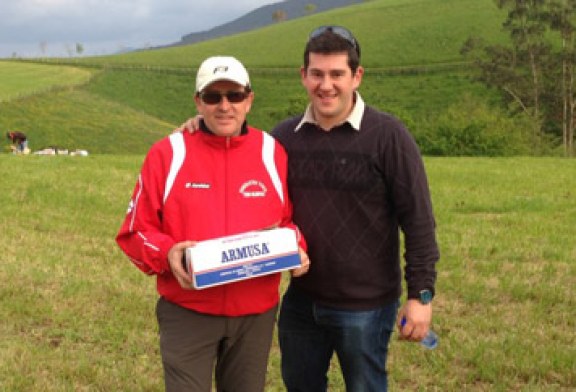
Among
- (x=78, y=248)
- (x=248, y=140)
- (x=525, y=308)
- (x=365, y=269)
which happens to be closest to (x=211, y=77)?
(x=248, y=140)

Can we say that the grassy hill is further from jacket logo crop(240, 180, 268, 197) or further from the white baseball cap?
jacket logo crop(240, 180, 268, 197)

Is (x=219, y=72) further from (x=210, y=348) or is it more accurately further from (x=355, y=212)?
(x=210, y=348)

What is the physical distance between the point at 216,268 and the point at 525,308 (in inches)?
194

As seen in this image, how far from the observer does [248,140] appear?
3.53 metres

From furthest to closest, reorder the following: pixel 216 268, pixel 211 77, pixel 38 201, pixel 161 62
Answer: pixel 161 62
pixel 38 201
pixel 211 77
pixel 216 268

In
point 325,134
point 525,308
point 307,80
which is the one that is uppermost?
point 307,80

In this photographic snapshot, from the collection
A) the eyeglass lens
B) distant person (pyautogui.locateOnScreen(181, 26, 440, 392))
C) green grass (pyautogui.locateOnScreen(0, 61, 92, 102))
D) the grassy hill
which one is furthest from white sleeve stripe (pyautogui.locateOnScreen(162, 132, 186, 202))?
green grass (pyautogui.locateOnScreen(0, 61, 92, 102))

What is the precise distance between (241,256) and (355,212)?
703mm

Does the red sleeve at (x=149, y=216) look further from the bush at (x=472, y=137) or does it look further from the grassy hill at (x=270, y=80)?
the bush at (x=472, y=137)

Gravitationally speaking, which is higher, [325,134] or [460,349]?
[325,134]

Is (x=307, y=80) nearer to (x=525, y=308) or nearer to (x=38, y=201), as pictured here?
(x=525, y=308)

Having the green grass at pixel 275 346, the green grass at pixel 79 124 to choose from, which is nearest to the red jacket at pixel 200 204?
the green grass at pixel 275 346

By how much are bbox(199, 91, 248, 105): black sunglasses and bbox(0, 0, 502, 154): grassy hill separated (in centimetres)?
3537

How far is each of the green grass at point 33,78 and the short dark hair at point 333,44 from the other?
146ft
